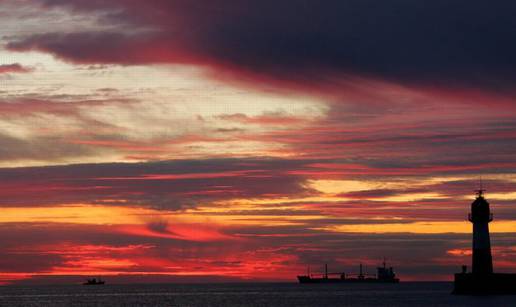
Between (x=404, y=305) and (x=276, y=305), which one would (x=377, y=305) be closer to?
(x=404, y=305)

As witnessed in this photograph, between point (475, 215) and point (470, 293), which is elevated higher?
point (475, 215)

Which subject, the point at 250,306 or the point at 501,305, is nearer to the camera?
the point at 501,305

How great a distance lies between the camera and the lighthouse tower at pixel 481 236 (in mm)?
132625

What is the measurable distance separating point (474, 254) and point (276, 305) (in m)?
63.6

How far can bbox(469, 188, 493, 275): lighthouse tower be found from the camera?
132625mm

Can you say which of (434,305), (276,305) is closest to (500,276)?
(434,305)

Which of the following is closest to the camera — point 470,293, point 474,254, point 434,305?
point 474,254

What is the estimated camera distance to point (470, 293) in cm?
14238

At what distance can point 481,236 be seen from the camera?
13300cm

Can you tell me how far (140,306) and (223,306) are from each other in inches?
838

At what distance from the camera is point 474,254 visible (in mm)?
133000

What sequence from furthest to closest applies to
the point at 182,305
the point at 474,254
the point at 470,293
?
the point at 182,305 → the point at 470,293 → the point at 474,254

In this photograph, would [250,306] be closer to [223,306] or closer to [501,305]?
[223,306]

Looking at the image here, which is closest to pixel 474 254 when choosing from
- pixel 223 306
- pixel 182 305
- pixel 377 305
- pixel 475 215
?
pixel 475 215
